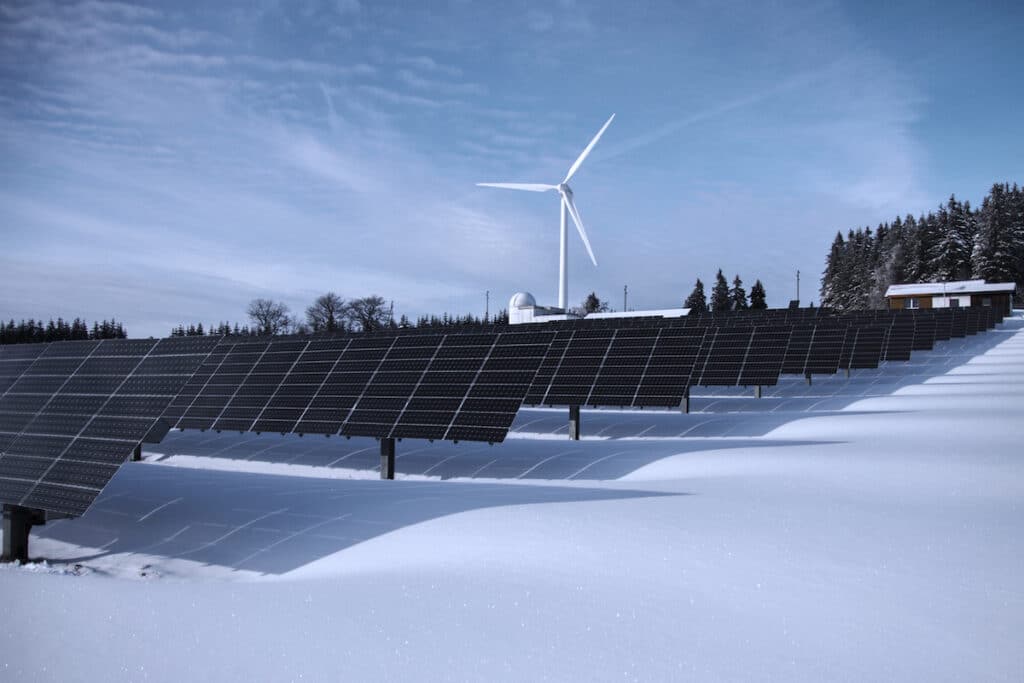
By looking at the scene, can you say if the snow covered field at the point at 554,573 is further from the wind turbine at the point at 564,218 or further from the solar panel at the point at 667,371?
the wind turbine at the point at 564,218

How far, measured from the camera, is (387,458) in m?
17.4

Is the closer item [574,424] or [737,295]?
[574,424]

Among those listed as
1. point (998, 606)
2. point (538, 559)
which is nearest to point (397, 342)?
point (538, 559)

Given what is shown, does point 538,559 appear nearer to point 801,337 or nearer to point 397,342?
point 397,342

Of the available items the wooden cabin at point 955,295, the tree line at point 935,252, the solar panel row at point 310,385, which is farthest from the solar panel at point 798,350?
the tree line at point 935,252

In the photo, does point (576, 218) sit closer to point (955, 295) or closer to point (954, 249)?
point (955, 295)

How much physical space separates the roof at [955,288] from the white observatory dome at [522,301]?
2143 inches

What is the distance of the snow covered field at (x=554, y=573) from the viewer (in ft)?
22.5

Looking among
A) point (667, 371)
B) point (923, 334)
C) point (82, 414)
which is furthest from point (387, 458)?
point (923, 334)

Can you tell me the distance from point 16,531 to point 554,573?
873cm

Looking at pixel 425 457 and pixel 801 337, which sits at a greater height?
pixel 801 337

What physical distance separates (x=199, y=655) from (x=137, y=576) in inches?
187

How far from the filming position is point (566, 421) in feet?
91.2

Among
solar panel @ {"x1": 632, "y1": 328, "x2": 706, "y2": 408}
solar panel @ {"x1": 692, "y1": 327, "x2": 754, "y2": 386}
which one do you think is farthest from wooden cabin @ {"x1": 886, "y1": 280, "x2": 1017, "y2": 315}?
solar panel @ {"x1": 632, "y1": 328, "x2": 706, "y2": 408}
